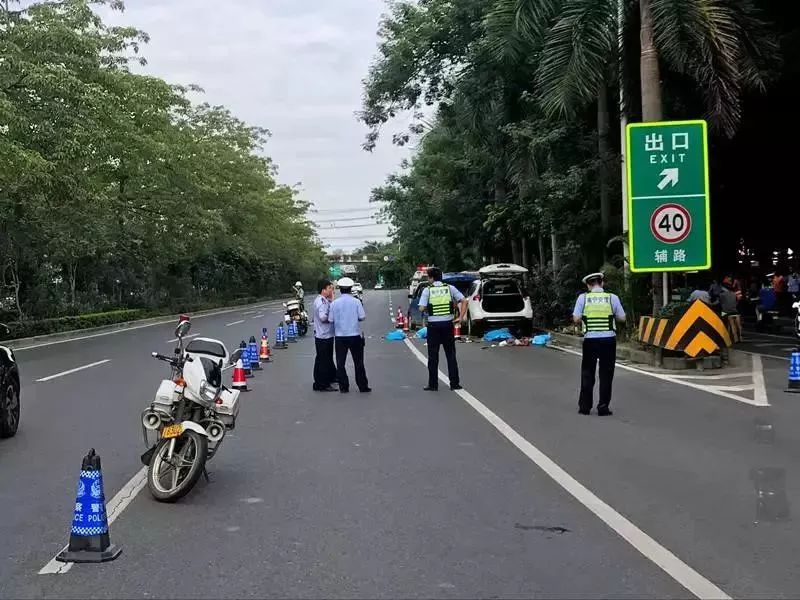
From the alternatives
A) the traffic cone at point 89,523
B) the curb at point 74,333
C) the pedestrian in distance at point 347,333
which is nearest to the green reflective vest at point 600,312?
the pedestrian in distance at point 347,333

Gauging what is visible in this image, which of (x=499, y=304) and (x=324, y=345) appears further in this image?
(x=499, y=304)

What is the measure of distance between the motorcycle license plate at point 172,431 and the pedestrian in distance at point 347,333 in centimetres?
611

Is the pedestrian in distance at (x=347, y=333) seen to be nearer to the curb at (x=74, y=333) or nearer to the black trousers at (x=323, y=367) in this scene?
the black trousers at (x=323, y=367)

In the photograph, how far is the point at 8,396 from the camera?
920cm

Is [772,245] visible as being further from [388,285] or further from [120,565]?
[388,285]

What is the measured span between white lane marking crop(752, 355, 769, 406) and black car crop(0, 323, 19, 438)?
896cm

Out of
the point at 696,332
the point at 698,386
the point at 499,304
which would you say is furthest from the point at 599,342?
the point at 499,304

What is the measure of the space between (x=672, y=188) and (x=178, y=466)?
12.5 meters

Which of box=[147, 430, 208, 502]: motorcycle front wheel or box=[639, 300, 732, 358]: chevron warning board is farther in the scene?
box=[639, 300, 732, 358]: chevron warning board

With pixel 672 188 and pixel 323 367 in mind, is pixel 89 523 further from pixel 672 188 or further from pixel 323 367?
pixel 672 188

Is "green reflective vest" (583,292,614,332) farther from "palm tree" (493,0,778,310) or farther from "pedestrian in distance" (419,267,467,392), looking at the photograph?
"palm tree" (493,0,778,310)

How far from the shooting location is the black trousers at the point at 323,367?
12.8 meters

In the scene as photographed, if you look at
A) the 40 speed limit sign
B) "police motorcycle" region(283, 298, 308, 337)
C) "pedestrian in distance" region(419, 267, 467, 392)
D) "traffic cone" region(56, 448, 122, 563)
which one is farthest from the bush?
"traffic cone" region(56, 448, 122, 563)

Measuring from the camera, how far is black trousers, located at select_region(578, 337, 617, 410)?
10227 millimetres
